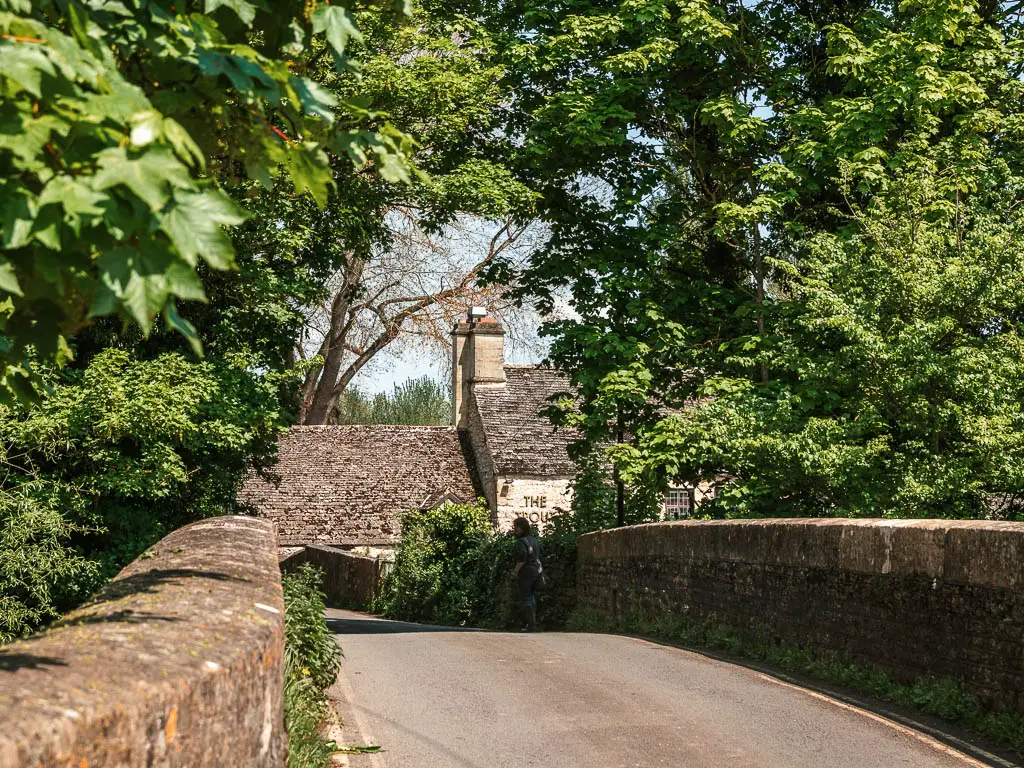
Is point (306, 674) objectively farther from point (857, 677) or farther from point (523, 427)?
point (523, 427)

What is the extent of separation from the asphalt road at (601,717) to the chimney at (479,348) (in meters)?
23.7

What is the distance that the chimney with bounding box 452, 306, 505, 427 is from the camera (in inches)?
1393

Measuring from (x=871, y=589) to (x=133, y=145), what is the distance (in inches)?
311

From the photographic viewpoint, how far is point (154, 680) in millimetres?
2965

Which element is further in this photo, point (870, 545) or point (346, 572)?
point (346, 572)

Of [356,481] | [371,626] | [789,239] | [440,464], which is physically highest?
[789,239]

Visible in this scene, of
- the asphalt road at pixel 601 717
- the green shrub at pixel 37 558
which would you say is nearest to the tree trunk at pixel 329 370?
the green shrub at pixel 37 558

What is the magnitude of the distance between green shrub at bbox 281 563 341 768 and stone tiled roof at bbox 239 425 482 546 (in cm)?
2481

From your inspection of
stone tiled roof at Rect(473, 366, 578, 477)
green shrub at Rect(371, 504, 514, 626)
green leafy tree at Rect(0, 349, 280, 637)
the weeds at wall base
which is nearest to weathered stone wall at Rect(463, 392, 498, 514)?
stone tiled roof at Rect(473, 366, 578, 477)

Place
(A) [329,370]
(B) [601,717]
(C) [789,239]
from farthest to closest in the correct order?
(A) [329,370], (C) [789,239], (B) [601,717]

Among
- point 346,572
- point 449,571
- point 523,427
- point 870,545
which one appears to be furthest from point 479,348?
point 870,545

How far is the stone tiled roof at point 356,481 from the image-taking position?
3425 cm

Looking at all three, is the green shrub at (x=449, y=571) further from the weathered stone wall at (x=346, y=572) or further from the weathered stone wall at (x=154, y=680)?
the weathered stone wall at (x=154, y=680)

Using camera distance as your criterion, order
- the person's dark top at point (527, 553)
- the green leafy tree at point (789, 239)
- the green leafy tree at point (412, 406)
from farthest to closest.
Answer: the green leafy tree at point (412, 406), the person's dark top at point (527, 553), the green leafy tree at point (789, 239)
